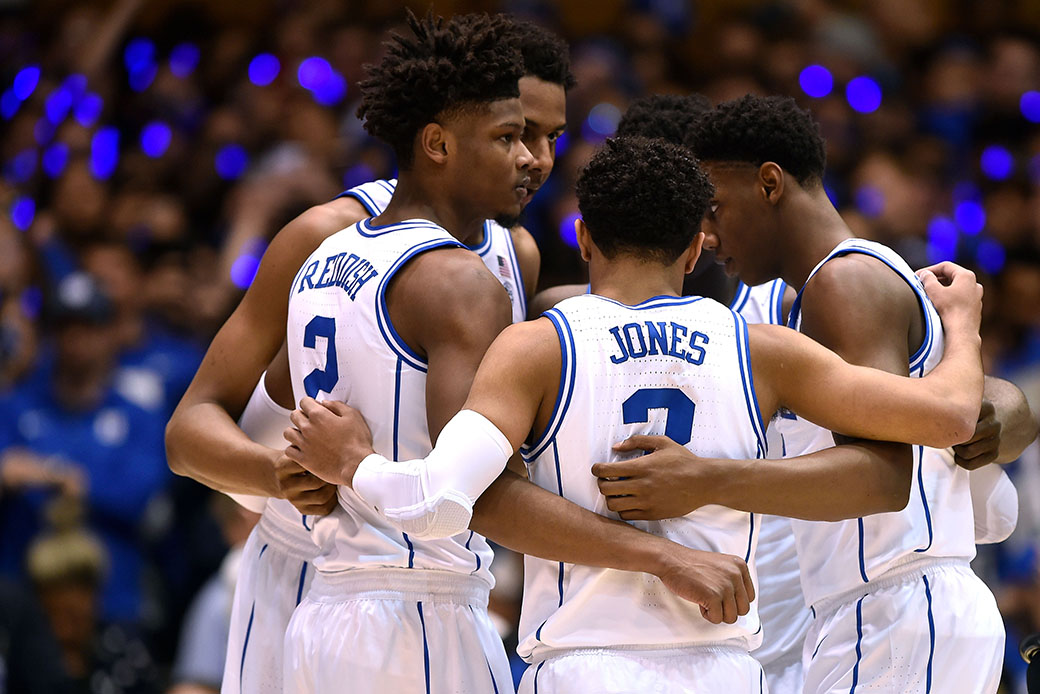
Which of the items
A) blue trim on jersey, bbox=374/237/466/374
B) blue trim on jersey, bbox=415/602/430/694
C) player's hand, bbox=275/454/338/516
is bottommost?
blue trim on jersey, bbox=415/602/430/694

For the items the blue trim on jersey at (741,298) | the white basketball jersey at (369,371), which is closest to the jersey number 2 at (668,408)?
the white basketball jersey at (369,371)

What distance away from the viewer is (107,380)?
745cm

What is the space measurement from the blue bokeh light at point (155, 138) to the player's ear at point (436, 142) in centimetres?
637

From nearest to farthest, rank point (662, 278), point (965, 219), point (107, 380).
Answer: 1. point (662, 278)
2. point (107, 380)
3. point (965, 219)

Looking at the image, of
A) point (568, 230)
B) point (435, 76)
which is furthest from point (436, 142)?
point (568, 230)

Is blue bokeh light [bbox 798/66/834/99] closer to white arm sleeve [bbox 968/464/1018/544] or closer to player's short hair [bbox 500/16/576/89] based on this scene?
player's short hair [bbox 500/16/576/89]

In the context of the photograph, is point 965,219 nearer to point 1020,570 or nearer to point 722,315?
point 1020,570

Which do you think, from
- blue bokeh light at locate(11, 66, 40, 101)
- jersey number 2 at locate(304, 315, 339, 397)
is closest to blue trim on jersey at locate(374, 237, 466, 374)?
jersey number 2 at locate(304, 315, 339, 397)

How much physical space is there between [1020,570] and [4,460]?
17.5 feet

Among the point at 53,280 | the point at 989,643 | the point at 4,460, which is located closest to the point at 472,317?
the point at 989,643

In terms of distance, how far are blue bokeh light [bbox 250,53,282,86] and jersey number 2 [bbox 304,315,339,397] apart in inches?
268

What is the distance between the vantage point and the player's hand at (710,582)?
9.66 ft

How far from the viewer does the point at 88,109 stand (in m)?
9.55

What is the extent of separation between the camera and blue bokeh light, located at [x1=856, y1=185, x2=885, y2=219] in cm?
894
